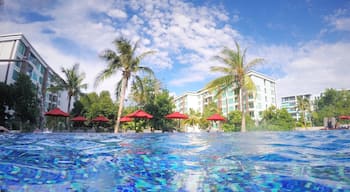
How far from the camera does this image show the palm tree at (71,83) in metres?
23.5

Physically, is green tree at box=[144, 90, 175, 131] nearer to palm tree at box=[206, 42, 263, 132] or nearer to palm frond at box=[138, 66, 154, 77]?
palm frond at box=[138, 66, 154, 77]

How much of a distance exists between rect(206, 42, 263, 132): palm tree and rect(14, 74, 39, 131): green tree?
61.9ft

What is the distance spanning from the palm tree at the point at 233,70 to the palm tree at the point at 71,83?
16.5 metres

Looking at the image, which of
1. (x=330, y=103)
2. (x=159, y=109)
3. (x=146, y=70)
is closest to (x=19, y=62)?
(x=159, y=109)

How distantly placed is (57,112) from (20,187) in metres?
16.4

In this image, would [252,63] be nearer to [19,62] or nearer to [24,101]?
[24,101]

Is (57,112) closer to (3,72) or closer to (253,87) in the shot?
(253,87)

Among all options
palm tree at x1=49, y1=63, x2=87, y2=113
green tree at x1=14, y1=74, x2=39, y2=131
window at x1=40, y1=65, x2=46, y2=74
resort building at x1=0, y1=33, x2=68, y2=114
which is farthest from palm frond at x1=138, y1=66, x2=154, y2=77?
window at x1=40, y1=65, x2=46, y2=74

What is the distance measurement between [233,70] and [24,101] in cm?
2113

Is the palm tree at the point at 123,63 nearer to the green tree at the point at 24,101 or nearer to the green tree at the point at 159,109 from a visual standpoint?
the green tree at the point at 159,109

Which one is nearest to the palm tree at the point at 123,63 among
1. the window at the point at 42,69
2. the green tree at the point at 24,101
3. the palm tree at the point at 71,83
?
the palm tree at the point at 71,83

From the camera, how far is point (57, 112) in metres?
16.4

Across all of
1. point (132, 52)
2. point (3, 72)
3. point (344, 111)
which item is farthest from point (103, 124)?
point (344, 111)

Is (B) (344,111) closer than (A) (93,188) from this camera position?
No
